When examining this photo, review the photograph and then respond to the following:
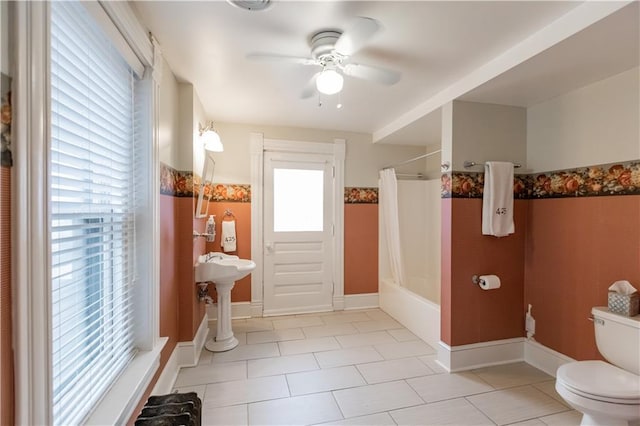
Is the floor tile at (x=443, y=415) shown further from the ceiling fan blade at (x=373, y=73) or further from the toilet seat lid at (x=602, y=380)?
the ceiling fan blade at (x=373, y=73)

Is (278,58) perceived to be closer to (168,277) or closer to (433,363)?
(168,277)

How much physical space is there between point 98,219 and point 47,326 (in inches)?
25.2

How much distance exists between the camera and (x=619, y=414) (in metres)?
1.45

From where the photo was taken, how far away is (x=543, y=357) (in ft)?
7.83

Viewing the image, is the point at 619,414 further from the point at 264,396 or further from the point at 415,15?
the point at 415,15

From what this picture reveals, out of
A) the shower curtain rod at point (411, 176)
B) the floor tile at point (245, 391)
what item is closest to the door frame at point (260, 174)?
the shower curtain rod at point (411, 176)

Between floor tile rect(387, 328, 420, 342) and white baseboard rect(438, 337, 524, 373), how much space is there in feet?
1.53

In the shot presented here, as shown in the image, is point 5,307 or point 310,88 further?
point 310,88

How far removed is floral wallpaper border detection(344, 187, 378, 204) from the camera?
3756 millimetres

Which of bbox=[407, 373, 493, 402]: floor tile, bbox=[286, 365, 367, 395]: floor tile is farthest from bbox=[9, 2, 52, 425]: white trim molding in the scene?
bbox=[407, 373, 493, 402]: floor tile

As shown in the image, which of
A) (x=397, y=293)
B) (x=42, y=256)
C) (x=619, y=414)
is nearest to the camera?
(x=42, y=256)

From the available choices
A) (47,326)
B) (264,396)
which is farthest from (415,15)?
(264,396)

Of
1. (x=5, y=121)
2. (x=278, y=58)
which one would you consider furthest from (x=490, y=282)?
(x=5, y=121)

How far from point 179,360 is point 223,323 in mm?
463
